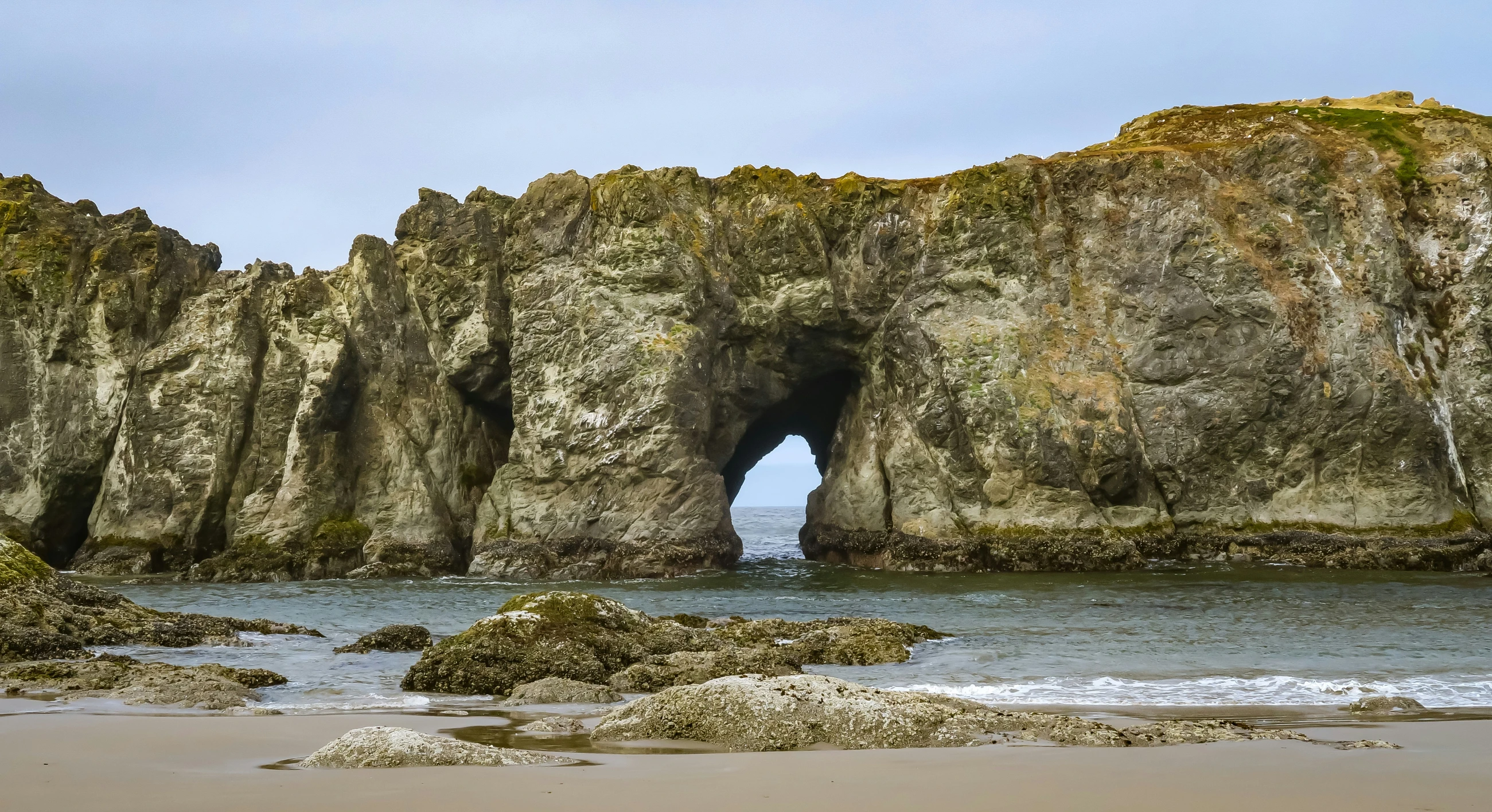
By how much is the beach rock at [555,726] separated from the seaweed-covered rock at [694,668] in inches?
92.9

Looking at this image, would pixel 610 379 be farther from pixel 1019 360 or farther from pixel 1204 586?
pixel 1204 586

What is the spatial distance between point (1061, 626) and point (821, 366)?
25297mm

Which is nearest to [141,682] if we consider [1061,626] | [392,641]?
[392,641]

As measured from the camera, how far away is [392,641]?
1520cm

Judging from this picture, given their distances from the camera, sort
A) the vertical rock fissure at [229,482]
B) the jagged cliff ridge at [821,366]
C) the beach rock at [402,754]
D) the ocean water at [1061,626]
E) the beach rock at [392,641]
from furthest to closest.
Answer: the vertical rock fissure at [229,482] → the jagged cliff ridge at [821,366] → the beach rock at [392,641] → the ocean water at [1061,626] → the beach rock at [402,754]

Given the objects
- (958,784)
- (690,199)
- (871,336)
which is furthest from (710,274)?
(958,784)

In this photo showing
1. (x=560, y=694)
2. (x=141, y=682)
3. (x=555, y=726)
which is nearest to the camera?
(x=555, y=726)

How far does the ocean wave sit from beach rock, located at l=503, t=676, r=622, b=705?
3275mm

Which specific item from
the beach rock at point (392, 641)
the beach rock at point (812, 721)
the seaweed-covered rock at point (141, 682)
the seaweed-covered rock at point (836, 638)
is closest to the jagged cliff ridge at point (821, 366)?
the seaweed-covered rock at point (836, 638)

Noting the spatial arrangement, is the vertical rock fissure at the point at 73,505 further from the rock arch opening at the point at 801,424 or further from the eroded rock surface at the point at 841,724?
the eroded rock surface at the point at 841,724

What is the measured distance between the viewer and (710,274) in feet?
131

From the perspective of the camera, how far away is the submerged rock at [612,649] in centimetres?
1180

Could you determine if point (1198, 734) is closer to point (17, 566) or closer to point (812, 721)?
point (812, 721)

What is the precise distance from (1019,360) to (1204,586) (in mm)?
12540
